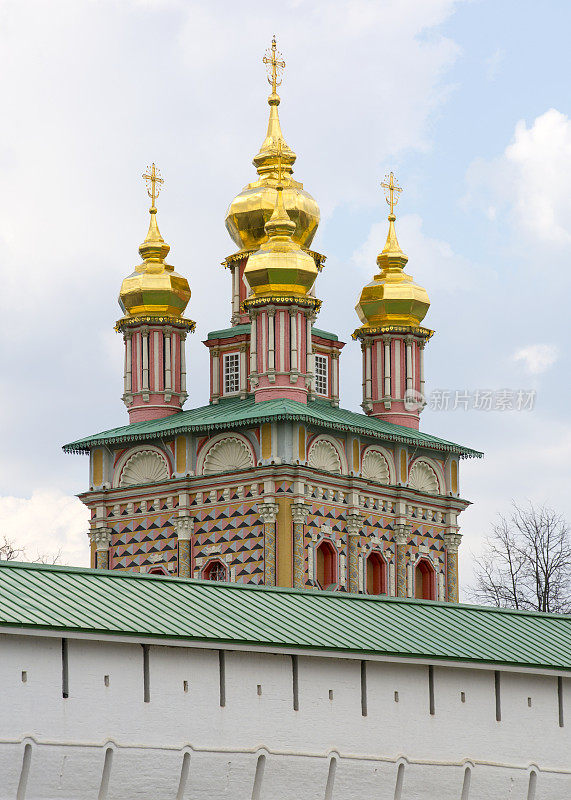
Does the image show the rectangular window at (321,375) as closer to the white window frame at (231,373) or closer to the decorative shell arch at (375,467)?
the white window frame at (231,373)

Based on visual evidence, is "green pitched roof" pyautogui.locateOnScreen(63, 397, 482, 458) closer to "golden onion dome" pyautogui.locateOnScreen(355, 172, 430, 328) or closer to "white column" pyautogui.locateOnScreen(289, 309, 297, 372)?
"white column" pyautogui.locateOnScreen(289, 309, 297, 372)

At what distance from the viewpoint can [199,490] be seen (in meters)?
38.8

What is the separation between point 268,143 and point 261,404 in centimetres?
653

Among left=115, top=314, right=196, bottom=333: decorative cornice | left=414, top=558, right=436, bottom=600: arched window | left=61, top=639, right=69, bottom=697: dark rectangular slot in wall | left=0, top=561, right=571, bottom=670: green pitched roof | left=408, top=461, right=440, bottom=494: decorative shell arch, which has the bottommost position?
left=61, top=639, right=69, bottom=697: dark rectangular slot in wall

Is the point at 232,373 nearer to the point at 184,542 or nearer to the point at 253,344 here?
the point at 253,344

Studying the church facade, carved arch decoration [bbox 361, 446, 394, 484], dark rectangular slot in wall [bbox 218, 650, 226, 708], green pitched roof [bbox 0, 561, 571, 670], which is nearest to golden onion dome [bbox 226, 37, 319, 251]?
the church facade

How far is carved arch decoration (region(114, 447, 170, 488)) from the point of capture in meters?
39.5

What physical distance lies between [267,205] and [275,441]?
5.96 meters

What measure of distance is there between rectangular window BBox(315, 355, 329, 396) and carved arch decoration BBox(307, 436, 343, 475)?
2235mm

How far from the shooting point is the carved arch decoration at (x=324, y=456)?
3814cm

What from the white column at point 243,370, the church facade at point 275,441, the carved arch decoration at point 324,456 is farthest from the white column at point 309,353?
the white column at point 243,370

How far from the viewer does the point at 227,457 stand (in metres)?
38.5

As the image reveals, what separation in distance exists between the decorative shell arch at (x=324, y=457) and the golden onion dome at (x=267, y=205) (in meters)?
5.00

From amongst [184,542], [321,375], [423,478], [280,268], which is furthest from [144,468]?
[423,478]
